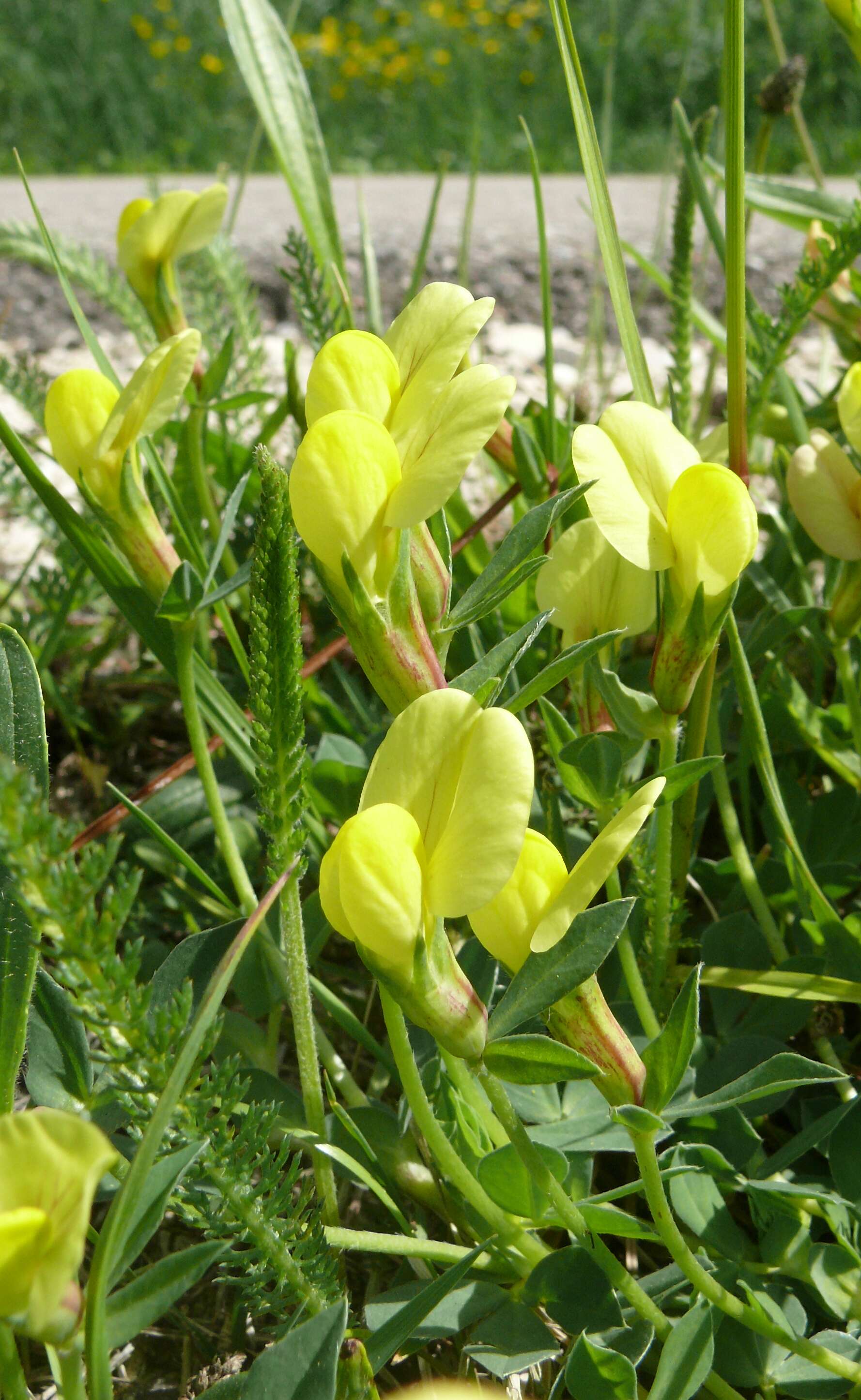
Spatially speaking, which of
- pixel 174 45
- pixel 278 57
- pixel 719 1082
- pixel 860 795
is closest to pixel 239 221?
pixel 278 57

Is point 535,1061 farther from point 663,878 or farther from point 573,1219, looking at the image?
point 663,878

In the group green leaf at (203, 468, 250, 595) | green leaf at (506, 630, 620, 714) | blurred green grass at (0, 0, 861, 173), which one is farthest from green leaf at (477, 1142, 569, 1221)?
blurred green grass at (0, 0, 861, 173)

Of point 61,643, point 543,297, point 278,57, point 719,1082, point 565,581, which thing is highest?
point 278,57

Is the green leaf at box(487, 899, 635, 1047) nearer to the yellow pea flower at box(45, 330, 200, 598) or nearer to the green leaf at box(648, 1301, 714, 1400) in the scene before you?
the green leaf at box(648, 1301, 714, 1400)

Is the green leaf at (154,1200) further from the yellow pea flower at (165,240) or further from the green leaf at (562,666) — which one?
the yellow pea flower at (165,240)

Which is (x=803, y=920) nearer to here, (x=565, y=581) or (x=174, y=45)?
(x=565, y=581)

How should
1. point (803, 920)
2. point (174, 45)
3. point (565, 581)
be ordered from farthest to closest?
point (174, 45) → point (803, 920) → point (565, 581)

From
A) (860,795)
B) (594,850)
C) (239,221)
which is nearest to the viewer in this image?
(594,850)
